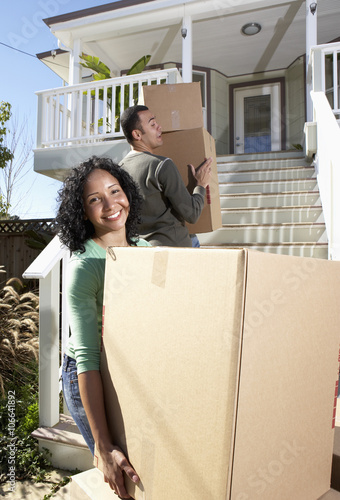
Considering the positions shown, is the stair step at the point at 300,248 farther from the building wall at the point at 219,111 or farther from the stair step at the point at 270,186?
the building wall at the point at 219,111

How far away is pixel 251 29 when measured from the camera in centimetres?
619

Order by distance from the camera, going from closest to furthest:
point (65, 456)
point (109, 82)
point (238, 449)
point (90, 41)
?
point (238, 449), point (65, 456), point (109, 82), point (90, 41)

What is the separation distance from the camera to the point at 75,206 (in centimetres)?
102

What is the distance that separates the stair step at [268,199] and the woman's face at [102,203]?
313 cm

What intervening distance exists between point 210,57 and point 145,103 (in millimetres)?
5780

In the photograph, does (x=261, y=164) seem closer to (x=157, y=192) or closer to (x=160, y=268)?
(x=157, y=192)

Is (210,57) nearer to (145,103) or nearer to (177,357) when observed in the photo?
(145,103)

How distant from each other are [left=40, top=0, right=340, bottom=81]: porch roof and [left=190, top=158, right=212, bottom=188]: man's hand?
466cm

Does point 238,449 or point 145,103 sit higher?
point 145,103

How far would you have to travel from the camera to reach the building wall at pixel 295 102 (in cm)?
691

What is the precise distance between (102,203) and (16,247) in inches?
255

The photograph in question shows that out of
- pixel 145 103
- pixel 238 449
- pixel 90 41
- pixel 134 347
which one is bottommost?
pixel 238 449

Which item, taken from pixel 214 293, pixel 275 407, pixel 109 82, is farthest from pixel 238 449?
pixel 109 82

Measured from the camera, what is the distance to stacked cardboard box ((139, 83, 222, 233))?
6.84 ft
